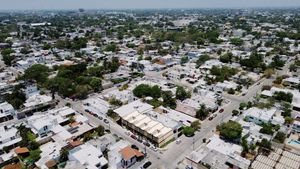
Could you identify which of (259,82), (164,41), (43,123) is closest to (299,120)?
(259,82)

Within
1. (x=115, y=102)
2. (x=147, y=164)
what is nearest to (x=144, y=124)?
(x=147, y=164)

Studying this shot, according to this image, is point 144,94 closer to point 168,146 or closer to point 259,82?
point 168,146

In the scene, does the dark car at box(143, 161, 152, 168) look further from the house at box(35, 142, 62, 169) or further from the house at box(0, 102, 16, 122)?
the house at box(0, 102, 16, 122)

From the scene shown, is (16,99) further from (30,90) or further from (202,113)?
(202,113)

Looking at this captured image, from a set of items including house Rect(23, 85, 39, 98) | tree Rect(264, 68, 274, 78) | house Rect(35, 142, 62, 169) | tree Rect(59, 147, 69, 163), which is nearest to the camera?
house Rect(35, 142, 62, 169)

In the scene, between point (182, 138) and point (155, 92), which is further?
point (155, 92)

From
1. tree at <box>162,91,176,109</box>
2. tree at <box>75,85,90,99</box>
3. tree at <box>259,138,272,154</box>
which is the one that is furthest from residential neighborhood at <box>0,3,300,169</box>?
tree at <box>75,85,90,99</box>
